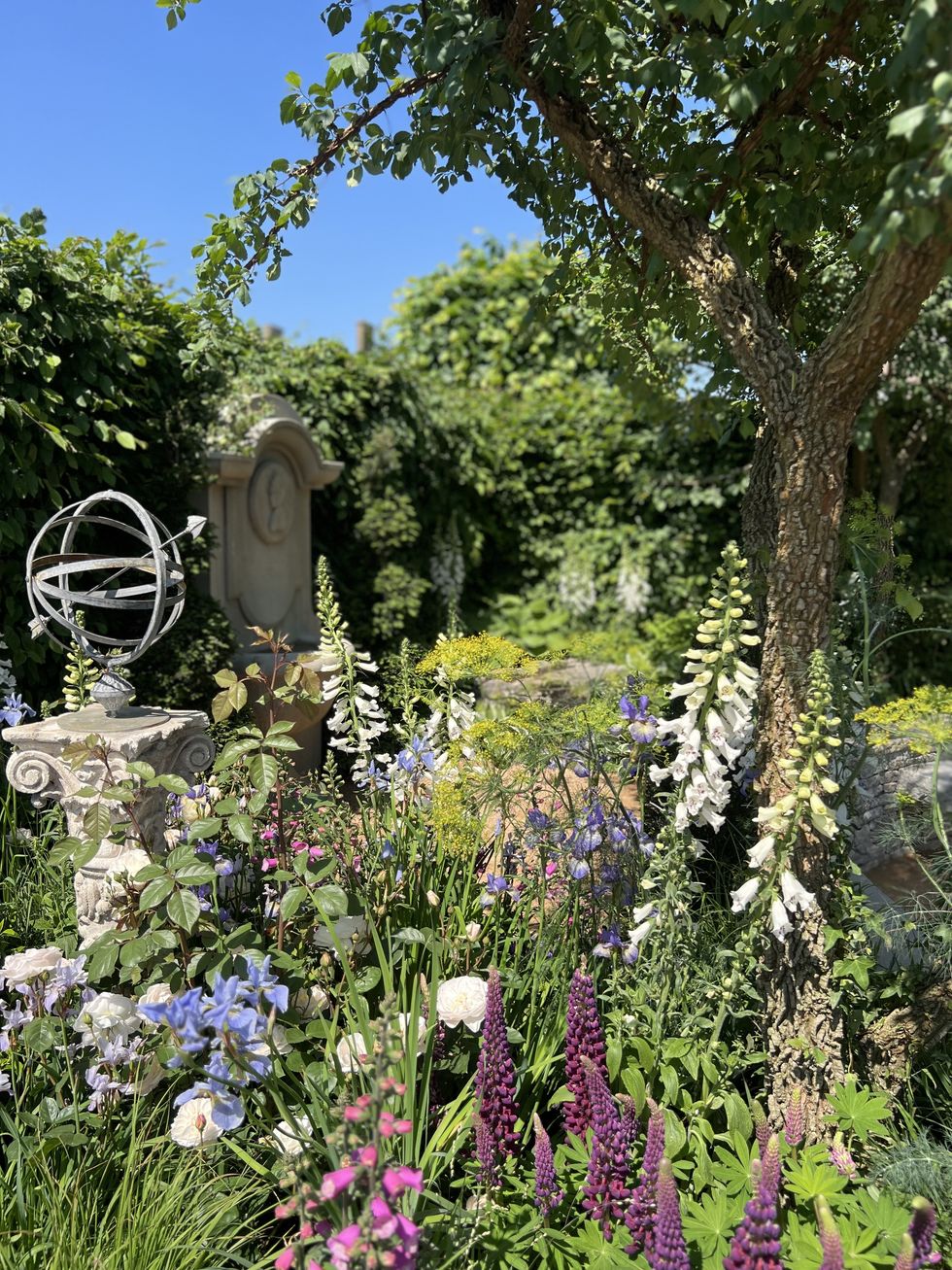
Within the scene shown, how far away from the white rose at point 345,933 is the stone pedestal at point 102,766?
560 millimetres

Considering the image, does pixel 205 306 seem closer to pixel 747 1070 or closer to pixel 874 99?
pixel 874 99

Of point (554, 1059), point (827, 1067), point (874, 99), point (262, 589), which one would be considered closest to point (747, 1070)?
point (827, 1067)

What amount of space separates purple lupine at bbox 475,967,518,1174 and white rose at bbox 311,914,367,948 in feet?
1.83

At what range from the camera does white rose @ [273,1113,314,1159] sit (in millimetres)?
1822

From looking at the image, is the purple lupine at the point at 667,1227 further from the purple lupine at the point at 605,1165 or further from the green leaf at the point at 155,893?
the green leaf at the point at 155,893

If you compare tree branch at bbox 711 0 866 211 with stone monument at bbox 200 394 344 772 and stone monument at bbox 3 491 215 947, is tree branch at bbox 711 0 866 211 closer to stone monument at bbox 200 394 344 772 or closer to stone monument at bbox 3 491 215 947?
stone monument at bbox 3 491 215 947

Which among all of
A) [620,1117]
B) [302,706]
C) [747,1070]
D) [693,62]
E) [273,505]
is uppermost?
[693,62]

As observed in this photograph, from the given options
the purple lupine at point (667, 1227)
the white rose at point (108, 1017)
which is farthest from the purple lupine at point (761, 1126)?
the white rose at point (108, 1017)

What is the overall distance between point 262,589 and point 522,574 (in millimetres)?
3496

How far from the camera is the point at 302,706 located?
103 inches

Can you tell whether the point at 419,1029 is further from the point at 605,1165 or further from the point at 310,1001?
the point at 605,1165

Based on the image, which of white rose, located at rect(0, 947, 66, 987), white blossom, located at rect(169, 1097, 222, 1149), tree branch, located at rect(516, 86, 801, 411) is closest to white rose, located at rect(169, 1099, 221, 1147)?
white blossom, located at rect(169, 1097, 222, 1149)

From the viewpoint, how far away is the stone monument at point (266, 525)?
5.68 metres

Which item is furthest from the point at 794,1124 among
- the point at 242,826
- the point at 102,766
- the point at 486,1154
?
the point at 102,766
